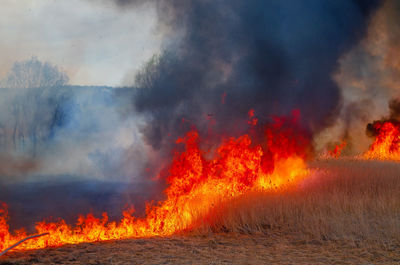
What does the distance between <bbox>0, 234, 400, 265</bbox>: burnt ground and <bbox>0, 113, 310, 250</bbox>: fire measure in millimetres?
1138

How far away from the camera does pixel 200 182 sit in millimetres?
13250

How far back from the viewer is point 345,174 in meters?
14.6

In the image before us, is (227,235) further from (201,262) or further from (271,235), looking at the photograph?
(201,262)

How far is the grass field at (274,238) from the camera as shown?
6.93m

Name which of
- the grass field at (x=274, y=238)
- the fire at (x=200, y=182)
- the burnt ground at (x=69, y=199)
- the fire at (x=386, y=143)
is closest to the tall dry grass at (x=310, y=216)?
the grass field at (x=274, y=238)

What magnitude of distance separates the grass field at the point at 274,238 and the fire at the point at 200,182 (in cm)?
91

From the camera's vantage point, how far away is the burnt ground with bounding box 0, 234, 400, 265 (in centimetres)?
676

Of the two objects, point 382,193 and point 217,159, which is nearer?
point 382,193

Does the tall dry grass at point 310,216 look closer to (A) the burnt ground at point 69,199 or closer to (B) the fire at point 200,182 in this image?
(B) the fire at point 200,182

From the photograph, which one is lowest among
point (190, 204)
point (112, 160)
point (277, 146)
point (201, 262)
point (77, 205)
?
point (201, 262)

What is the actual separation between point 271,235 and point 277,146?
758cm

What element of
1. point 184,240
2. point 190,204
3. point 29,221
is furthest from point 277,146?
point 29,221

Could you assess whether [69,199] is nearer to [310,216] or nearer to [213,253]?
[310,216]

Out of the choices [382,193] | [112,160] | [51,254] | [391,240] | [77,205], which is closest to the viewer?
[51,254]
